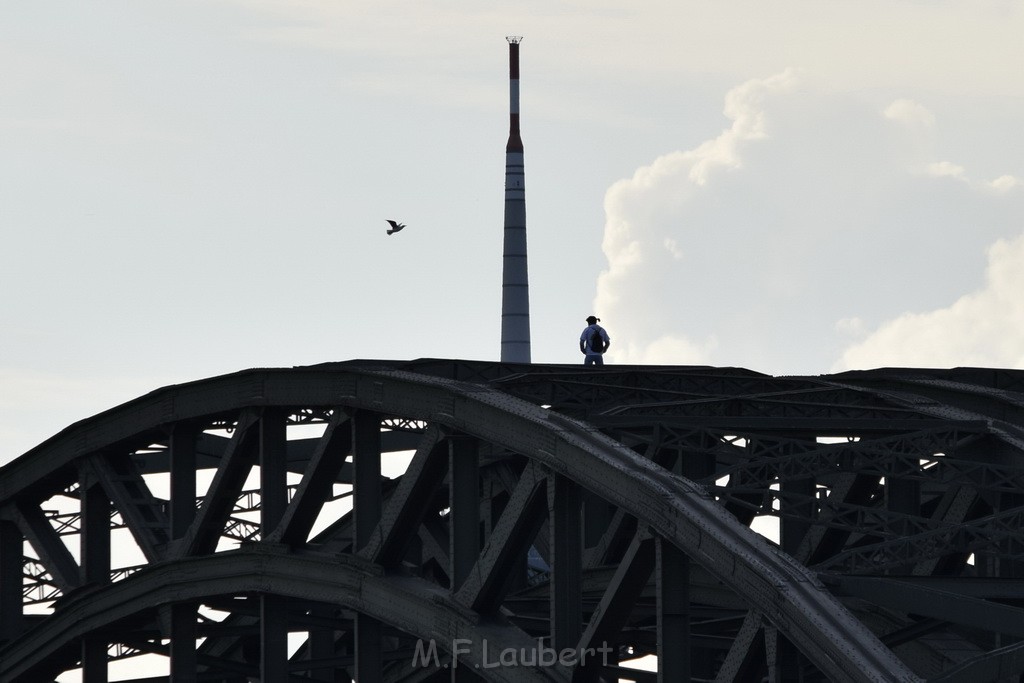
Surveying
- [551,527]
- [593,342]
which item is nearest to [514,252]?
[593,342]

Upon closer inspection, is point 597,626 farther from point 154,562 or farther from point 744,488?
point 154,562

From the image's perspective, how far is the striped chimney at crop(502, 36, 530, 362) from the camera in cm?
7825

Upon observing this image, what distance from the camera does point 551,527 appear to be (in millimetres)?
26469

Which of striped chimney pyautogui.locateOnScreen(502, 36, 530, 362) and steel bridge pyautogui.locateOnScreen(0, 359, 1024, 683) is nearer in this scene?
steel bridge pyautogui.locateOnScreen(0, 359, 1024, 683)

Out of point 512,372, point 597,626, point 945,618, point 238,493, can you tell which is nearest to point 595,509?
point 512,372

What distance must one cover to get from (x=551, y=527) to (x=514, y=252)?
174 ft

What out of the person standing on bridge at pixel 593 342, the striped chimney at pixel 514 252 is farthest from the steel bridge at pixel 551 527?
the striped chimney at pixel 514 252

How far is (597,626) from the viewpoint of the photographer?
996 inches

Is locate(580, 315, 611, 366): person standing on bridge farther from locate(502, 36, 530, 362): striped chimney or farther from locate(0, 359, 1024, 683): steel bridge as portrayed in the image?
locate(502, 36, 530, 362): striped chimney

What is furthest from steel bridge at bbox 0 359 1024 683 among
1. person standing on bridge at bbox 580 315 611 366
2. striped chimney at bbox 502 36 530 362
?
striped chimney at bbox 502 36 530 362

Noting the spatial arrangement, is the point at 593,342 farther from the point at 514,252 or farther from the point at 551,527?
the point at 514,252

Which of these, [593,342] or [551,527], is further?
A: [593,342]

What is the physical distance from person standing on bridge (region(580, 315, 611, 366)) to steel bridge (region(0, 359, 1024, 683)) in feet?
6.27

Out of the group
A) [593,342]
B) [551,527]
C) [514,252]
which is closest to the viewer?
[551,527]
